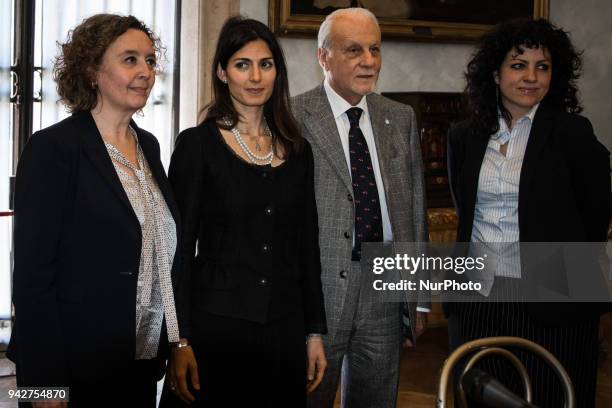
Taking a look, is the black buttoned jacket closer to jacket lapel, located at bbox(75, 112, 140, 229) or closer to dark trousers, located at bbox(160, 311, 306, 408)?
dark trousers, located at bbox(160, 311, 306, 408)

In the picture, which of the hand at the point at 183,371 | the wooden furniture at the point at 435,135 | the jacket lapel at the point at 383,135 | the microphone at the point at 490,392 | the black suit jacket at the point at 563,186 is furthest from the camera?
the wooden furniture at the point at 435,135

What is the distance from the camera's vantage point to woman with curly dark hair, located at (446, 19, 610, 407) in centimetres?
279

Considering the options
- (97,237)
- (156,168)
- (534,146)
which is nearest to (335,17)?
(534,146)

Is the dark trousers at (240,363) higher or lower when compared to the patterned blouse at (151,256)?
lower

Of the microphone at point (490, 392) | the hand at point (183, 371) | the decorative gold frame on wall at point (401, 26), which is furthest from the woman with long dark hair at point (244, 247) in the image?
the decorative gold frame on wall at point (401, 26)

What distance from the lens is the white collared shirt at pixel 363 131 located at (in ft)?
9.35

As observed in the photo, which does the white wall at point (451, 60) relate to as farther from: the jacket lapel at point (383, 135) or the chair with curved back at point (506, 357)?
the chair with curved back at point (506, 357)

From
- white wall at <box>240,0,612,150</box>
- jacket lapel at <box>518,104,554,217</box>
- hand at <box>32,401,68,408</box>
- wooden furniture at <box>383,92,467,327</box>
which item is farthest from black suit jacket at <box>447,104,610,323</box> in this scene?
white wall at <box>240,0,612,150</box>

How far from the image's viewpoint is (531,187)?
2775 millimetres

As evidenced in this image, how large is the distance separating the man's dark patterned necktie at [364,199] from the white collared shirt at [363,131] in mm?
23

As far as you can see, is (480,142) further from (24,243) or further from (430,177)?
(430,177)

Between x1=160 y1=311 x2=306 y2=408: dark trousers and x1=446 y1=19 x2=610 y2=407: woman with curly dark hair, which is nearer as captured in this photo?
x1=160 y1=311 x2=306 y2=408: dark trousers

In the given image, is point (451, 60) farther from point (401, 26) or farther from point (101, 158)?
point (101, 158)

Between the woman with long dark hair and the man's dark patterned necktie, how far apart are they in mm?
267
